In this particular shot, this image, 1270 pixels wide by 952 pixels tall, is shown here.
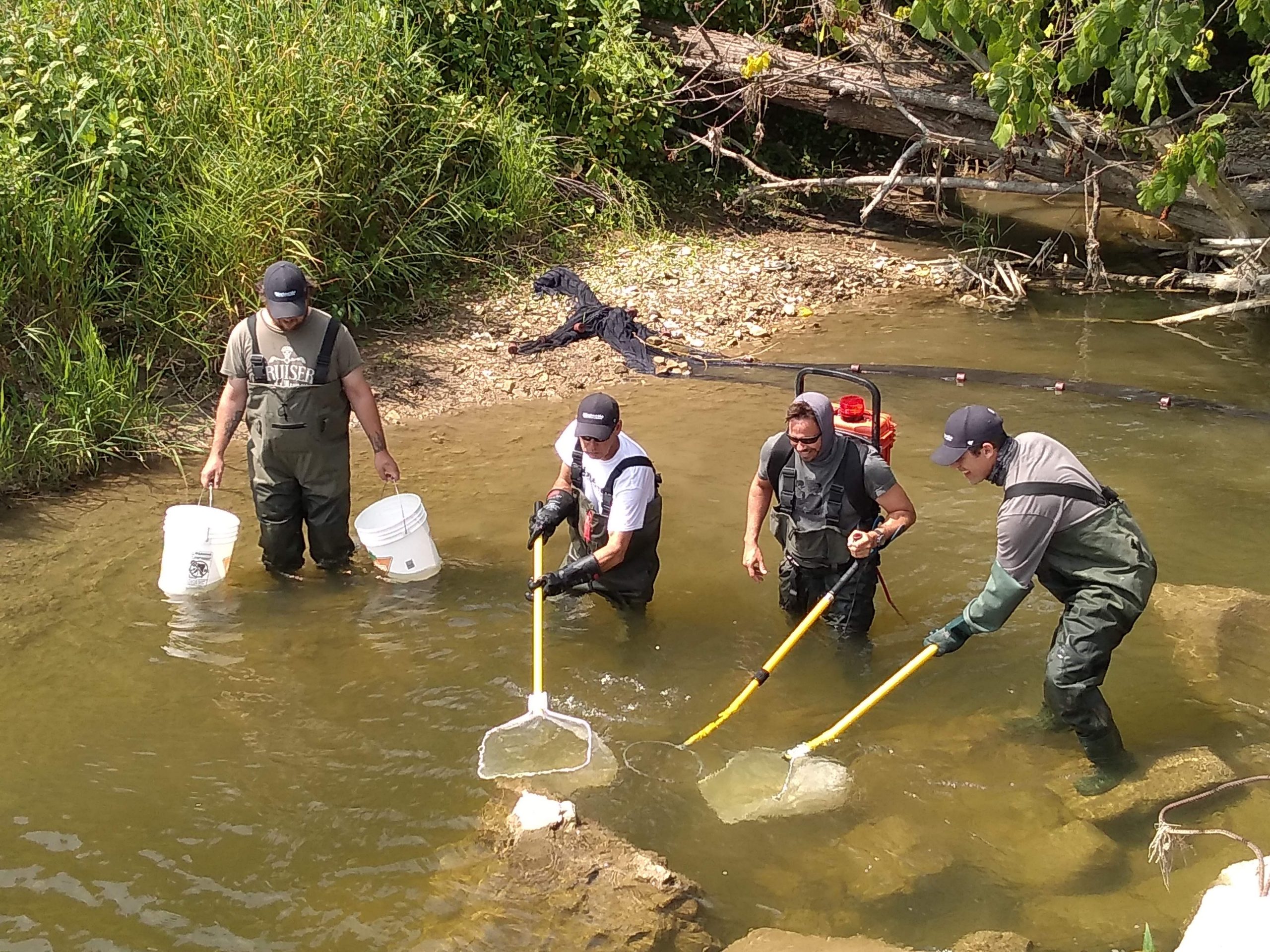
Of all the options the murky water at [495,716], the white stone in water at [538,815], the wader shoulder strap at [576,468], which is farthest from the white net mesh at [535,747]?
the wader shoulder strap at [576,468]

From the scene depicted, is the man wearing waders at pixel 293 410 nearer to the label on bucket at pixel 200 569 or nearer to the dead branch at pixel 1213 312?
the label on bucket at pixel 200 569

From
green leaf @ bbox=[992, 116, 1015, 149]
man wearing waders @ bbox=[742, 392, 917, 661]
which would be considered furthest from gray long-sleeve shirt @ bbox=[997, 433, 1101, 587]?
green leaf @ bbox=[992, 116, 1015, 149]

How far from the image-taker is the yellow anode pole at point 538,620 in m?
4.72

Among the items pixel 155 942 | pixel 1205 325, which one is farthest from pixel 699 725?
pixel 1205 325

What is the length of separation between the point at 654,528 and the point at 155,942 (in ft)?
8.67

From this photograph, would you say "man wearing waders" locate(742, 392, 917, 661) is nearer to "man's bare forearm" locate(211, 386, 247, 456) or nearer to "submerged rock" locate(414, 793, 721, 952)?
"submerged rock" locate(414, 793, 721, 952)

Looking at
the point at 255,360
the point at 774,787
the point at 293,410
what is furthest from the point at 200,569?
the point at 774,787

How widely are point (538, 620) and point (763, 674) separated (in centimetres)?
98

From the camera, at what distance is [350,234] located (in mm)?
9047

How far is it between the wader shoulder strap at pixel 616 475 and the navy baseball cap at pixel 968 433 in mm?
1406

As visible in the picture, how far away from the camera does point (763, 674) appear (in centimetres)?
475

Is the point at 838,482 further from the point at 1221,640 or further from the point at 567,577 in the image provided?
the point at 1221,640

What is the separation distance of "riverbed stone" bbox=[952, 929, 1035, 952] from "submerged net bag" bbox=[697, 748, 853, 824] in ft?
2.86

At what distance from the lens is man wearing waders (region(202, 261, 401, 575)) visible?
5523mm
